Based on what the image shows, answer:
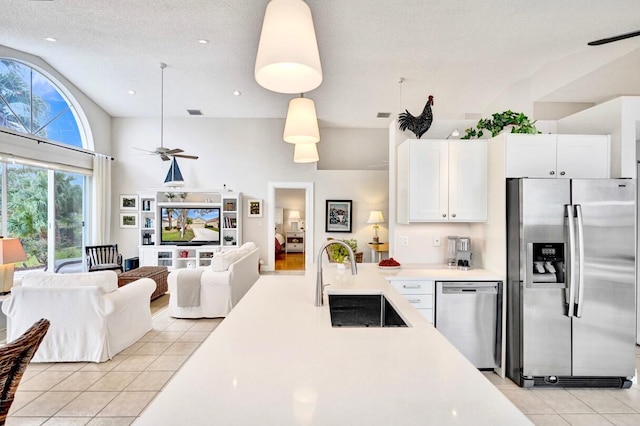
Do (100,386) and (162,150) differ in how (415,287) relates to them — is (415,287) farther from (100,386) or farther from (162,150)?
(162,150)

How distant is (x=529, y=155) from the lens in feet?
9.66

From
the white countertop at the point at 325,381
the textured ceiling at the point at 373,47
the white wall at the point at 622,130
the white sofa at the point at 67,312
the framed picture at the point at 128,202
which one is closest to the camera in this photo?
the white countertop at the point at 325,381

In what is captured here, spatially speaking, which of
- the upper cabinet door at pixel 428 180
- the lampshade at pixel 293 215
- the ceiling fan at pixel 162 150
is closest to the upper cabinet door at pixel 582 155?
the upper cabinet door at pixel 428 180

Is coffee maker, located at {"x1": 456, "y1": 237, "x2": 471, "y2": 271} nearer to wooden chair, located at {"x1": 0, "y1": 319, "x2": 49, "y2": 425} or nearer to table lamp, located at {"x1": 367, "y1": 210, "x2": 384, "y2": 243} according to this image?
wooden chair, located at {"x1": 0, "y1": 319, "x2": 49, "y2": 425}

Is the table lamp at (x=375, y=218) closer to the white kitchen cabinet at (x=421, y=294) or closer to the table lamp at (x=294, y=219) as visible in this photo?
the white kitchen cabinet at (x=421, y=294)

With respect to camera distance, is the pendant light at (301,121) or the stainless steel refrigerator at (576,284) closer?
the pendant light at (301,121)

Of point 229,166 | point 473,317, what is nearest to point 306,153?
point 473,317

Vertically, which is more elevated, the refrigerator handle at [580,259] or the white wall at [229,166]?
the white wall at [229,166]

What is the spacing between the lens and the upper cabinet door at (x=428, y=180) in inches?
127

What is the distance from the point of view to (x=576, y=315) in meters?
2.65

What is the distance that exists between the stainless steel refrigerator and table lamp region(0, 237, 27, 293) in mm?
4799

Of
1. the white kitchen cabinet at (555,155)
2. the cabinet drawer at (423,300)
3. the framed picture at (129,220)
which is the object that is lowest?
the cabinet drawer at (423,300)

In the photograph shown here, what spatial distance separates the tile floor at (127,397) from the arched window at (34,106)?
4.33m

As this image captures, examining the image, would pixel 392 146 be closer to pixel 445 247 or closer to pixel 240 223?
pixel 445 247
